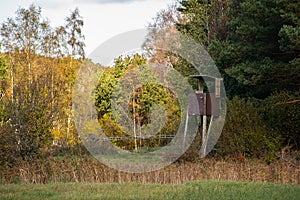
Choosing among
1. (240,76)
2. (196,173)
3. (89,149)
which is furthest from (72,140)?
(196,173)

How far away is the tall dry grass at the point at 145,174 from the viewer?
1156 cm

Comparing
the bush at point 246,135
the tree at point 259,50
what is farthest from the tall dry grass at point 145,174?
the tree at point 259,50

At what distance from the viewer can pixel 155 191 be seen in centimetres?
935

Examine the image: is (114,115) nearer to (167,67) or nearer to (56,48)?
(167,67)

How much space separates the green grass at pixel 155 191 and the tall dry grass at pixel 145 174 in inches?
44.0

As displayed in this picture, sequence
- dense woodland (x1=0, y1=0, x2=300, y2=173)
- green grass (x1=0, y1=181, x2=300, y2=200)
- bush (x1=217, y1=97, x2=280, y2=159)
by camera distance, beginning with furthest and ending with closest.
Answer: bush (x1=217, y1=97, x2=280, y2=159)
dense woodland (x1=0, y1=0, x2=300, y2=173)
green grass (x1=0, y1=181, x2=300, y2=200)

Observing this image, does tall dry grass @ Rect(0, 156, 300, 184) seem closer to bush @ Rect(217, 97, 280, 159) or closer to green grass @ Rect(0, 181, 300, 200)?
green grass @ Rect(0, 181, 300, 200)

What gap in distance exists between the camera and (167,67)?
1039 inches

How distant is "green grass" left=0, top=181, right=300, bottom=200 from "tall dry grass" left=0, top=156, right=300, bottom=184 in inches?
44.0

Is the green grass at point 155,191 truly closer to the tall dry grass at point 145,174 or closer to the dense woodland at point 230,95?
the tall dry grass at point 145,174

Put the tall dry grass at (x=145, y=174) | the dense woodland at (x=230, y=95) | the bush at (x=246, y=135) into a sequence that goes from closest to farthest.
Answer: the tall dry grass at (x=145, y=174)
the dense woodland at (x=230, y=95)
the bush at (x=246, y=135)

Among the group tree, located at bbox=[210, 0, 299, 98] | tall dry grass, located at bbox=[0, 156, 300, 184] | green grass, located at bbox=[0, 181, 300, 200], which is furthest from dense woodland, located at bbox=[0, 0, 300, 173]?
green grass, located at bbox=[0, 181, 300, 200]

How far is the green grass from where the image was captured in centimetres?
884

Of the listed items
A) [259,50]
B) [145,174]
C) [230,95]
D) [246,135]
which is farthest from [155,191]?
[230,95]
